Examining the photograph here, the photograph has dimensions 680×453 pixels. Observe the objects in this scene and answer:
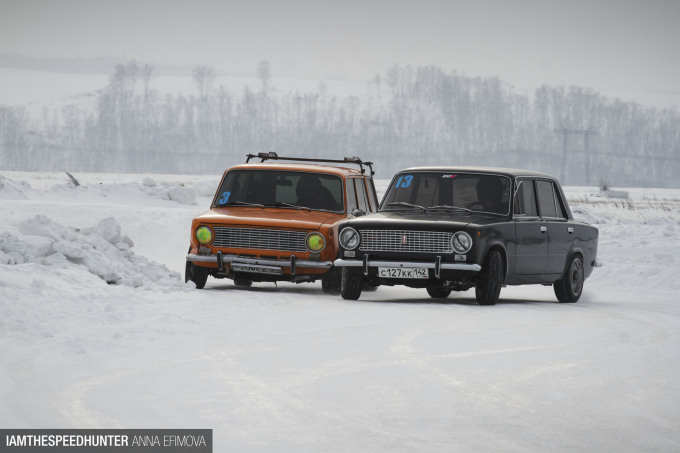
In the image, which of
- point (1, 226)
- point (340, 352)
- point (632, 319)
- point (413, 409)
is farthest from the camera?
point (1, 226)

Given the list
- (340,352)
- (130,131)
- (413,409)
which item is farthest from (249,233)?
(130,131)

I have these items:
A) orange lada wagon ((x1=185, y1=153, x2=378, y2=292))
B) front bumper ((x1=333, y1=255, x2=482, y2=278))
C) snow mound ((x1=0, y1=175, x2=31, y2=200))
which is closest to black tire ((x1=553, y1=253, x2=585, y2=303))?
front bumper ((x1=333, y1=255, x2=482, y2=278))

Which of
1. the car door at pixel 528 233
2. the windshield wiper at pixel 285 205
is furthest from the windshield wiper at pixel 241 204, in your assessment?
the car door at pixel 528 233

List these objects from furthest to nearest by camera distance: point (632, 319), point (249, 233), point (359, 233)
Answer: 1. point (249, 233)
2. point (359, 233)
3. point (632, 319)

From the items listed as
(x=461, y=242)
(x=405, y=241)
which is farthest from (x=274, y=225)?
(x=461, y=242)

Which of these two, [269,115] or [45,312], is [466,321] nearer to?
[45,312]

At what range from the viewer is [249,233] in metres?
16.3

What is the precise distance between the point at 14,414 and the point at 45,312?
4.96 meters

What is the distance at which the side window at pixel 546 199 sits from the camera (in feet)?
54.4

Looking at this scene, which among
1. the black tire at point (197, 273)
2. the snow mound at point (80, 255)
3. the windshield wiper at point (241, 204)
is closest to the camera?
the snow mound at point (80, 255)

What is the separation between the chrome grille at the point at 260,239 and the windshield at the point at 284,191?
1.03 m

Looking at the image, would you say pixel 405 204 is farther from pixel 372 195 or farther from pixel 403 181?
pixel 372 195

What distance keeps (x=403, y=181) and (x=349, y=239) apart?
148cm

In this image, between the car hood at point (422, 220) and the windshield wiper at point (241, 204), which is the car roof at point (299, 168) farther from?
the car hood at point (422, 220)
